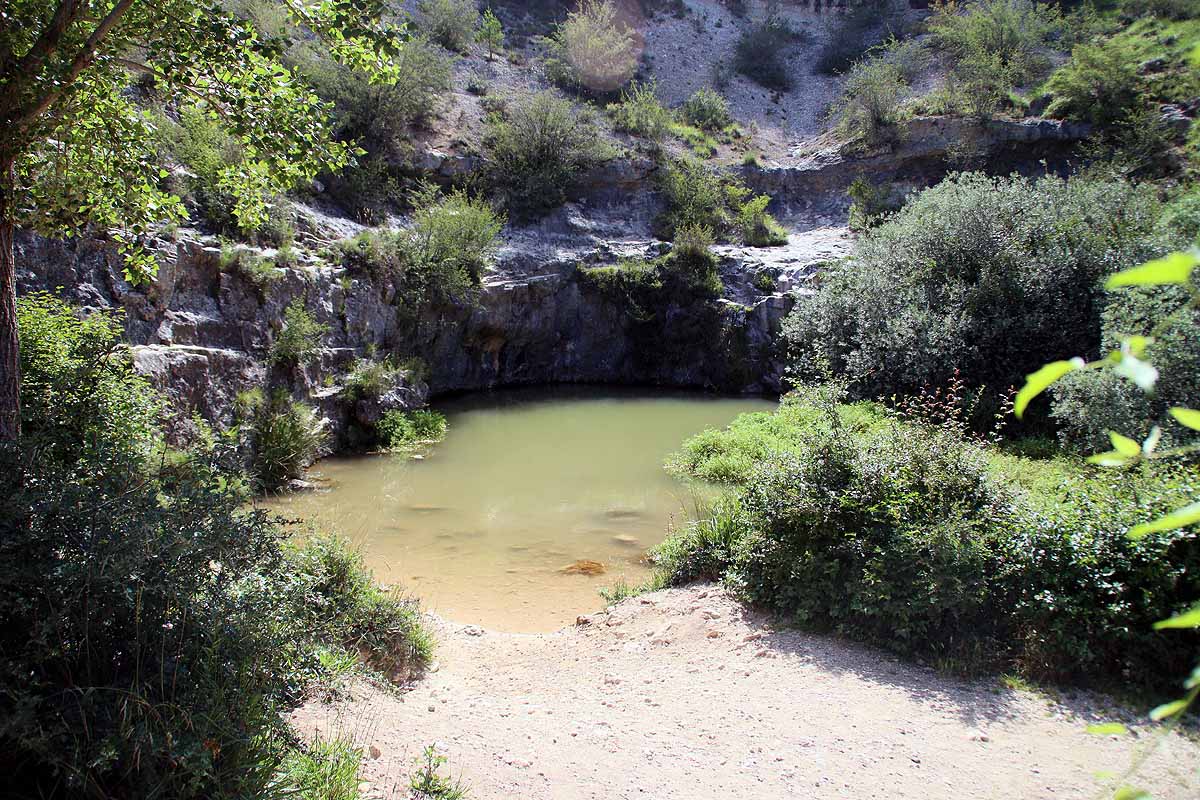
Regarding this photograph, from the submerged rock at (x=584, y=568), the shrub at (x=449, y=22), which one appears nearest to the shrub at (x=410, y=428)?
the submerged rock at (x=584, y=568)

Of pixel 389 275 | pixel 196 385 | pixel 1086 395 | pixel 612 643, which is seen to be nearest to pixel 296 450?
pixel 196 385

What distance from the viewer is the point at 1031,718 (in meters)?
4.59

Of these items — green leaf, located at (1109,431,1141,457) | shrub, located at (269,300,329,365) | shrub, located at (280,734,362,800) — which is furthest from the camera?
shrub, located at (269,300,329,365)

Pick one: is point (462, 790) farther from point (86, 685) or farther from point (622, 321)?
point (622, 321)

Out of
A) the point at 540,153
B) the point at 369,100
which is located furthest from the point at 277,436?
the point at 540,153

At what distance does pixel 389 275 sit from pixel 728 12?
34245 millimetres

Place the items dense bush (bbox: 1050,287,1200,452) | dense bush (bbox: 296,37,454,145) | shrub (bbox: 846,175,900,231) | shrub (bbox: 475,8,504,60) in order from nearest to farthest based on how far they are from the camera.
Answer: dense bush (bbox: 1050,287,1200,452) < dense bush (bbox: 296,37,454,145) < shrub (bbox: 846,175,900,231) < shrub (bbox: 475,8,504,60)

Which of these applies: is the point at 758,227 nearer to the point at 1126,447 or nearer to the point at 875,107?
the point at 875,107

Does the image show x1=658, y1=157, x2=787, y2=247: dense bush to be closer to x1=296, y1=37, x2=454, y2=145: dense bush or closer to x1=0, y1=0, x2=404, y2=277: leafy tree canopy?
x1=296, y1=37, x2=454, y2=145: dense bush

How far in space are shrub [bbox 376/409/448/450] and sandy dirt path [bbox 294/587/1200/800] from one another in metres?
9.14

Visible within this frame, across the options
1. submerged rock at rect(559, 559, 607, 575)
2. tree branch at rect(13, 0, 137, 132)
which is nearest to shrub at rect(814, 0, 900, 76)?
submerged rock at rect(559, 559, 607, 575)

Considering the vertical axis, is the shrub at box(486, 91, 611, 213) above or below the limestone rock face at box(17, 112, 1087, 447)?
above

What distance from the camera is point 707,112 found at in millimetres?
32031

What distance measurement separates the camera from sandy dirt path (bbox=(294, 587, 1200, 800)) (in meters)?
3.95
